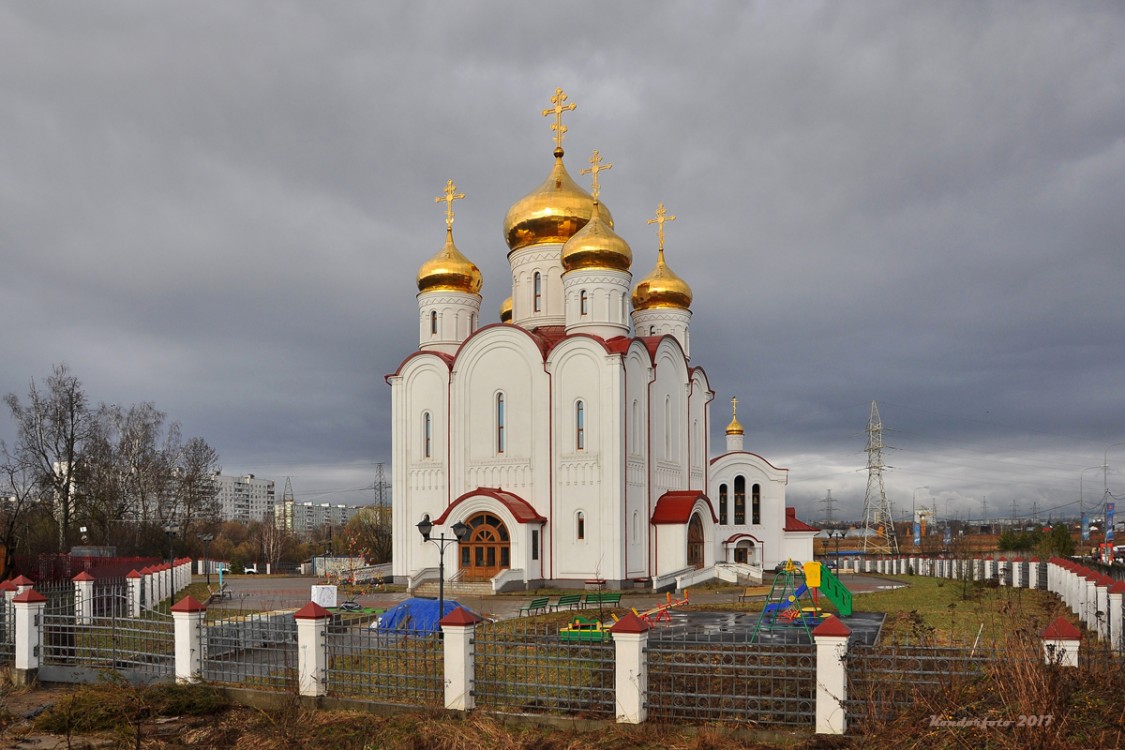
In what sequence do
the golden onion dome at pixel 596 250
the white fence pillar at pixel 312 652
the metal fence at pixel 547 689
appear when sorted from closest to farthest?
the metal fence at pixel 547 689 → the white fence pillar at pixel 312 652 → the golden onion dome at pixel 596 250

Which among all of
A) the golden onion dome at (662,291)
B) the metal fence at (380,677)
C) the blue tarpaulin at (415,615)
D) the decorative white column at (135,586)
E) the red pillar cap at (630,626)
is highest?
the golden onion dome at (662,291)

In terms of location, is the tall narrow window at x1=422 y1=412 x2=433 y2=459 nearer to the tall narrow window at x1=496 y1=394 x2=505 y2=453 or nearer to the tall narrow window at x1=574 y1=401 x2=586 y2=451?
the tall narrow window at x1=496 y1=394 x2=505 y2=453

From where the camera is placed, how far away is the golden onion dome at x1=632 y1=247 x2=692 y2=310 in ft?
117

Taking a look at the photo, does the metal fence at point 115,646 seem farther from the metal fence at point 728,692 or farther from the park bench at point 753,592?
the park bench at point 753,592

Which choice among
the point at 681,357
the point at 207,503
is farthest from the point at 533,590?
the point at 207,503

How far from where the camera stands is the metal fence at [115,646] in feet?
38.1

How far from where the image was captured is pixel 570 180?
3192 centimetres

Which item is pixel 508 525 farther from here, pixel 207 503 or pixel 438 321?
pixel 207 503

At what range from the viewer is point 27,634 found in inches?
489

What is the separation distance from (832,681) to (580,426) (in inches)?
758

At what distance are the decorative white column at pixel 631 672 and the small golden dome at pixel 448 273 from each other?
2415 centimetres

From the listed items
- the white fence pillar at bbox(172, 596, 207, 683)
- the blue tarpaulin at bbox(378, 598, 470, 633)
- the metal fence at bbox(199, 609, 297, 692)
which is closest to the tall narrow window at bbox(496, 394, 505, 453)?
the blue tarpaulin at bbox(378, 598, 470, 633)

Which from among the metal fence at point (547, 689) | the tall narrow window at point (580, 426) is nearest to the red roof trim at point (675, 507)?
the tall narrow window at point (580, 426)

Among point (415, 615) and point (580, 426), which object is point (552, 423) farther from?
Result: point (415, 615)
